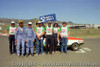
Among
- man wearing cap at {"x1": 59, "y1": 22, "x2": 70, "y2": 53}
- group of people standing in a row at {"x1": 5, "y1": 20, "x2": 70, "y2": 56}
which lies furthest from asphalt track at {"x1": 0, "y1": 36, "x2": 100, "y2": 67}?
man wearing cap at {"x1": 59, "y1": 22, "x2": 70, "y2": 53}

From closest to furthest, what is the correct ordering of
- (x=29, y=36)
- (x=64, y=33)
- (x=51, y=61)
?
(x=51, y=61), (x=29, y=36), (x=64, y=33)

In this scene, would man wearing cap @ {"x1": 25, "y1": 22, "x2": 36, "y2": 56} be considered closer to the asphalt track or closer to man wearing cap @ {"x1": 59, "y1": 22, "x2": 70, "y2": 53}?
the asphalt track

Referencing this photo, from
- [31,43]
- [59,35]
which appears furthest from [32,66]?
[59,35]

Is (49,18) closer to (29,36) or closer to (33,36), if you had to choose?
(33,36)

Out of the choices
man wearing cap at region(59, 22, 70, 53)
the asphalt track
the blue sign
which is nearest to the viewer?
the asphalt track

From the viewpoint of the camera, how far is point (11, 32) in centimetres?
614

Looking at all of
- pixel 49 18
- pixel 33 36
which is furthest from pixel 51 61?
pixel 49 18

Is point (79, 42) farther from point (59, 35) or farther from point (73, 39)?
point (59, 35)

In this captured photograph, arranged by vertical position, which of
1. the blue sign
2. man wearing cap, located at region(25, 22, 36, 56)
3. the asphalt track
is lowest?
the asphalt track

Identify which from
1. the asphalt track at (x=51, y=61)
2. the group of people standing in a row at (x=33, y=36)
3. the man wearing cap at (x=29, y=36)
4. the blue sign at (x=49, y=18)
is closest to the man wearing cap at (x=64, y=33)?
the group of people standing in a row at (x=33, y=36)

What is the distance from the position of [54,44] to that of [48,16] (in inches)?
158

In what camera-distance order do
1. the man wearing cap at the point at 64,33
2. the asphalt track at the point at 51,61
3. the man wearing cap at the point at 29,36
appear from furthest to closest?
the man wearing cap at the point at 64,33, the man wearing cap at the point at 29,36, the asphalt track at the point at 51,61

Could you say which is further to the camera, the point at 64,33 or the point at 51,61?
the point at 64,33

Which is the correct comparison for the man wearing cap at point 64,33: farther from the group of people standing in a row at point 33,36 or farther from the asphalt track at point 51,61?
the asphalt track at point 51,61
